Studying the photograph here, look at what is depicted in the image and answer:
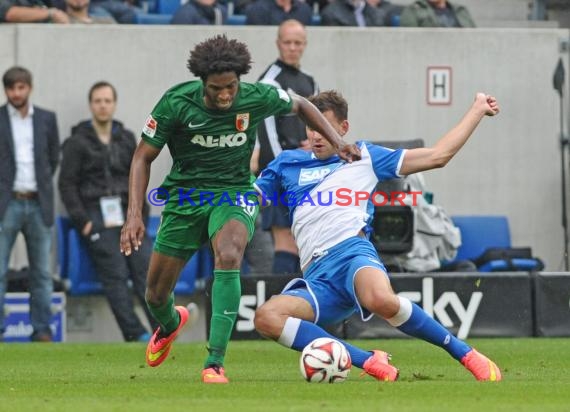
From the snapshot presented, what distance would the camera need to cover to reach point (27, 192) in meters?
14.3

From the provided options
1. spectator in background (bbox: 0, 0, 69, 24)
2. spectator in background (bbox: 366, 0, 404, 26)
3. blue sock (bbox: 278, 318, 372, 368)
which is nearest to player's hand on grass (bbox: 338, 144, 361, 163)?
blue sock (bbox: 278, 318, 372, 368)

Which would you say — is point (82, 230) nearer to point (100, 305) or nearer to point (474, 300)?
point (100, 305)

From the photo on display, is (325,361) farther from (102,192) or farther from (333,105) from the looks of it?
(102,192)

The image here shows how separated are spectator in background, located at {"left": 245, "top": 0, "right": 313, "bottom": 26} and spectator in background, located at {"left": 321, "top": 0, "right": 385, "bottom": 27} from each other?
40 cm

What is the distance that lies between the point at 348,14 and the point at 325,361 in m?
8.86

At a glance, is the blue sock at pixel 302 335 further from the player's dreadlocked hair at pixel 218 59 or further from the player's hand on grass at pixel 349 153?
the player's dreadlocked hair at pixel 218 59

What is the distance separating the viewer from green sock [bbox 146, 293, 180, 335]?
970 cm

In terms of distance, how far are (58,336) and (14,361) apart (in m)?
3.66

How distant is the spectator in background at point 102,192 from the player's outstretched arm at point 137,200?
5928 millimetres

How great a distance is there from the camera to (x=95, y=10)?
652 inches

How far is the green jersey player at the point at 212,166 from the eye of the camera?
8688 millimetres

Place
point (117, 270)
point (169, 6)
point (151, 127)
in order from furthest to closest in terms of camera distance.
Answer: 1. point (169, 6)
2. point (117, 270)
3. point (151, 127)

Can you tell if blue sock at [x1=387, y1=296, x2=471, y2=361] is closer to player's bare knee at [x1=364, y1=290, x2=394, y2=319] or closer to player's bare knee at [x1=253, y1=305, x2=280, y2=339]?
player's bare knee at [x1=364, y1=290, x2=394, y2=319]

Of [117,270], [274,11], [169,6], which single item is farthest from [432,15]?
[117,270]
